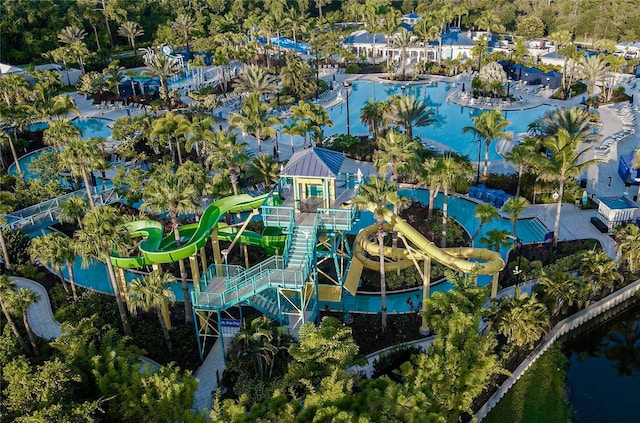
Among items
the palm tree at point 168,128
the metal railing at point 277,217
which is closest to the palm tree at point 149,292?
the metal railing at point 277,217

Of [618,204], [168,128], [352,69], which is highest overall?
[168,128]

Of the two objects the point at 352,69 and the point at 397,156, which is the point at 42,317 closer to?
the point at 397,156

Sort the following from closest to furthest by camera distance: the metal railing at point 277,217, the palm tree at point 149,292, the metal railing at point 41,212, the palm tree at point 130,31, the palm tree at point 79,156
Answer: the palm tree at point 149,292
the metal railing at point 277,217
the palm tree at point 79,156
the metal railing at point 41,212
the palm tree at point 130,31

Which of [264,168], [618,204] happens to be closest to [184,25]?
[264,168]

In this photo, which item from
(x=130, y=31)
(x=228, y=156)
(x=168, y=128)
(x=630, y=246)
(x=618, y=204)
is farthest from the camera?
(x=130, y=31)

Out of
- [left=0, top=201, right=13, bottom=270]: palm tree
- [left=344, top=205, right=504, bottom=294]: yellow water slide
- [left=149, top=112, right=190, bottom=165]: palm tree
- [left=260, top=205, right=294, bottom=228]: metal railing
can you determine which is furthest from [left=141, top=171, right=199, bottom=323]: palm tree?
[left=149, top=112, right=190, bottom=165]: palm tree

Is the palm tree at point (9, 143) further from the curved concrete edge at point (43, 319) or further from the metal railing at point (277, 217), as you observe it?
the metal railing at point (277, 217)

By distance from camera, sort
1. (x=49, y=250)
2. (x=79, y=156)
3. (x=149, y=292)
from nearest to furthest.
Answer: (x=149, y=292) → (x=49, y=250) → (x=79, y=156)
